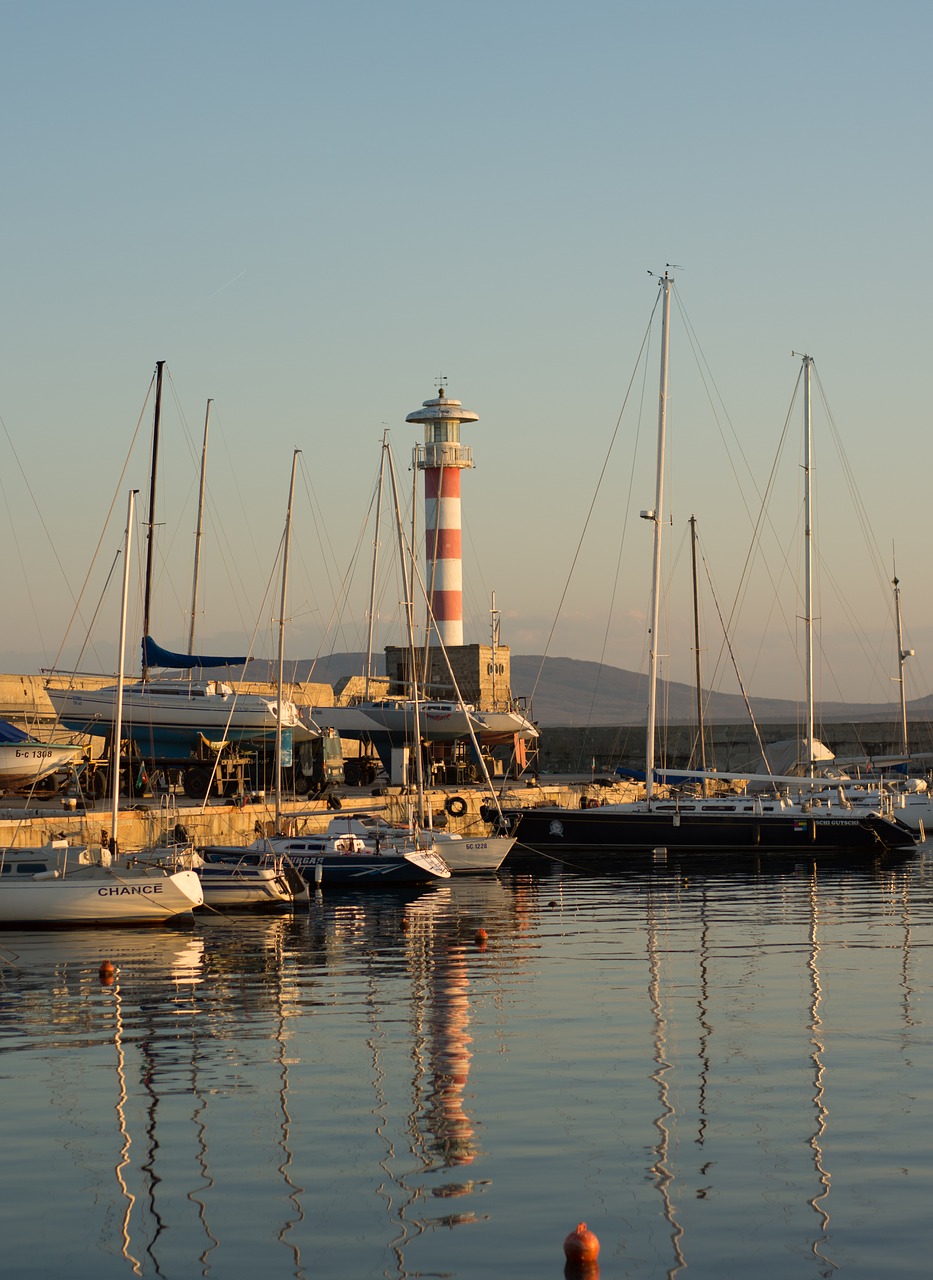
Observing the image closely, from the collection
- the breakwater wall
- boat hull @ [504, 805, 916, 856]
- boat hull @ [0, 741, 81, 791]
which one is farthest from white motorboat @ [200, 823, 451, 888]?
the breakwater wall

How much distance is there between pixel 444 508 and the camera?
73375 millimetres

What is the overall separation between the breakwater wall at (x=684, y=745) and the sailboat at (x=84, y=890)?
2049 inches

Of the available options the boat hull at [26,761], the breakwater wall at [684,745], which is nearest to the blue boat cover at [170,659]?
the boat hull at [26,761]

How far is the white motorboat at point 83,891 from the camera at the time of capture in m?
27.5

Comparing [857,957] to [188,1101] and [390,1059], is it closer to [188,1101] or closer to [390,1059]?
[390,1059]

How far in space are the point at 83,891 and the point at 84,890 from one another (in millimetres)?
26

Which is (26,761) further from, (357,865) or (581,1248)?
(581,1248)

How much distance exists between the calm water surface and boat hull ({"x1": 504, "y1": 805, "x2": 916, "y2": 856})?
1772 centimetres

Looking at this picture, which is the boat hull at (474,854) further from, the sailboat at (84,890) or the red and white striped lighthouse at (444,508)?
the red and white striped lighthouse at (444,508)

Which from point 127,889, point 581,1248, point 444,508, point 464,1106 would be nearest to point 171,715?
point 127,889

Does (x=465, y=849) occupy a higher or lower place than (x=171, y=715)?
lower

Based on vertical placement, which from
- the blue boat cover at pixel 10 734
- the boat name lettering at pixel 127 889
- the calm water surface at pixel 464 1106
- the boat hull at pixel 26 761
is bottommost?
the calm water surface at pixel 464 1106

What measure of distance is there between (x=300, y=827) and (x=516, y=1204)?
1188 inches

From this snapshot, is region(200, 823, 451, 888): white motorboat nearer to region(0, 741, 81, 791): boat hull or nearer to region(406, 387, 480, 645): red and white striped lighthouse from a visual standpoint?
region(0, 741, 81, 791): boat hull
